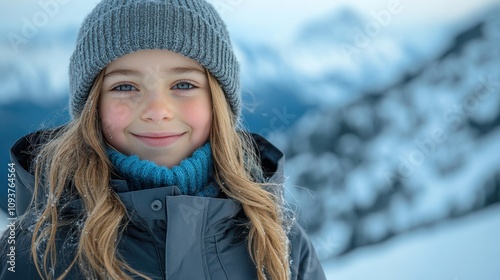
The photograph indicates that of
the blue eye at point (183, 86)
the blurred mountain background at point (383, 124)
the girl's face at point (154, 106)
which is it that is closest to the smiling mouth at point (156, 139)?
the girl's face at point (154, 106)

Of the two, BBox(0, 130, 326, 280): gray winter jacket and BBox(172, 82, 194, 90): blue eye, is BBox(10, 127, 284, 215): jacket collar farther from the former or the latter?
BBox(172, 82, 194, 90): blue eye


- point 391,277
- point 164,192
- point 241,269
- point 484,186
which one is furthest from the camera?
point 484,186

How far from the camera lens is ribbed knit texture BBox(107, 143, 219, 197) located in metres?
1.23

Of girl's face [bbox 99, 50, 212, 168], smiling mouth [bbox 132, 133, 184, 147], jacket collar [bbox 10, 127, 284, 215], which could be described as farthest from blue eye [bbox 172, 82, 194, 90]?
jacket collar [bbox 10, 127, 284, 215]

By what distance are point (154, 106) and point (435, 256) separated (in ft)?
5.78

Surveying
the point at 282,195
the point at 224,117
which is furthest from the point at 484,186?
the point at 224,117

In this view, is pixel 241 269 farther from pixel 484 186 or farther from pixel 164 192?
pixel 484 186

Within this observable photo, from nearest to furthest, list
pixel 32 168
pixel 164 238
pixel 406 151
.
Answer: pixel 164 238 → pixel 32 168 → pixel 406 151

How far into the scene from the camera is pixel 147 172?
1228 millimetres

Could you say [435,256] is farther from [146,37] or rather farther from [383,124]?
[146,37]

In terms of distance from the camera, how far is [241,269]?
1.27 meters

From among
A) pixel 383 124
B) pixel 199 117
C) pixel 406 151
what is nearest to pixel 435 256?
pixel 406 151

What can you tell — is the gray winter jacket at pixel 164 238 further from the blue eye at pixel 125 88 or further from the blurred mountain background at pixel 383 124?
the blurred mountain background at pixel 383 124

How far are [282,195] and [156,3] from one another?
533 millimetres
